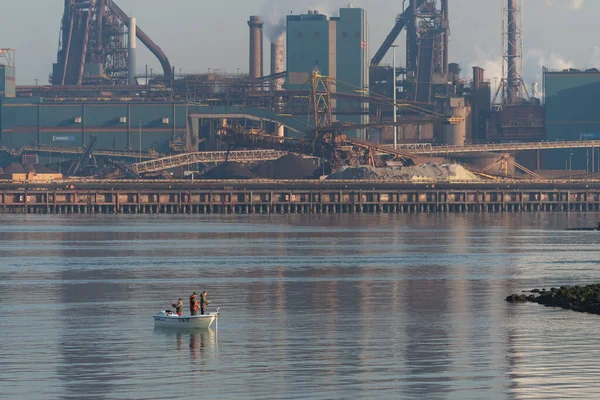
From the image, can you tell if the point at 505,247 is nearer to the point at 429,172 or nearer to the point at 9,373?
the point at 9,373

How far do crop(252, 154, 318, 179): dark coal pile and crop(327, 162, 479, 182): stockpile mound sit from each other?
8176 millimetres

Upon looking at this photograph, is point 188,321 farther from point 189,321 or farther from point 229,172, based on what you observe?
point 229,172

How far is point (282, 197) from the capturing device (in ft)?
578

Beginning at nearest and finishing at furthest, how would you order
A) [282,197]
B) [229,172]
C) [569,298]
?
[569,298], [282,197], [229,172]

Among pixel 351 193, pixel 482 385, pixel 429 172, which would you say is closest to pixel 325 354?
pixel 482 385

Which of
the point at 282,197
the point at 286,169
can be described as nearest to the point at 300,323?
the point at 282,197

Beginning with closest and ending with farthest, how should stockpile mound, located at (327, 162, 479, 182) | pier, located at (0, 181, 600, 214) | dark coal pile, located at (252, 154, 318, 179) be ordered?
pier, located at (0, 181, 600, 214), stockpile mound, located at (327, 162, 479, 182), dark coal pile, located at (252, 154, 318, 179)

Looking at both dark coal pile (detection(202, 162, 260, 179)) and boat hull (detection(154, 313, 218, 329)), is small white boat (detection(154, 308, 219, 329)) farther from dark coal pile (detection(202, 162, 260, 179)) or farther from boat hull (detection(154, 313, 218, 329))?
Answer: dark coal pile (detection(202, 162, 260, 179))

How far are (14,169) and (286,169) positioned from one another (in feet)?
136

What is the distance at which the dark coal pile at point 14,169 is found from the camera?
632 ft

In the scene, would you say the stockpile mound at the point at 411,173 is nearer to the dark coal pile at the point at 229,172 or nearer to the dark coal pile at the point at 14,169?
the dark coal pile at the point at 229,172

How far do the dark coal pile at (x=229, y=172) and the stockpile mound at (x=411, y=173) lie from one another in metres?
12.6

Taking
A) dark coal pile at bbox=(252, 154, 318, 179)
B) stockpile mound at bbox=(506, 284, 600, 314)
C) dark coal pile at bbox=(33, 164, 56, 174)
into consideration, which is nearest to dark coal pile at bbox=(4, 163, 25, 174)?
dark coal pile at bbox=(33, 164, 56, 174)

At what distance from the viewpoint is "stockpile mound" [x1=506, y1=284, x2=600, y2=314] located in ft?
171
